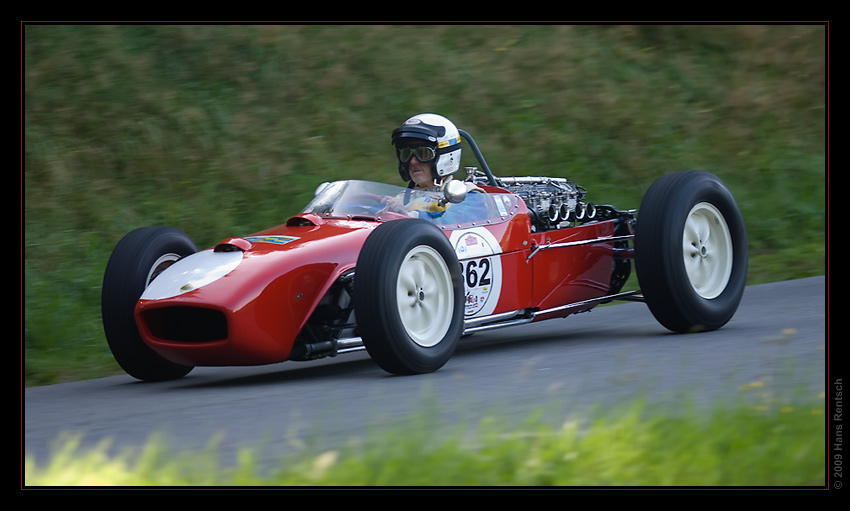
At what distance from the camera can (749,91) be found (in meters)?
17.8

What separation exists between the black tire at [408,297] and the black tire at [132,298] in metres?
1.47

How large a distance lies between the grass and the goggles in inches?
142

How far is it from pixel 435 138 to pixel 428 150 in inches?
4.0

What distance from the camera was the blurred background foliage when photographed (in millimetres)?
11461

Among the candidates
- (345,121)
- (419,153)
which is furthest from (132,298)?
(345,121)

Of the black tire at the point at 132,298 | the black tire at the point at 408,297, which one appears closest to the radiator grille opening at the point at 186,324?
the black tire at the point at 132,298

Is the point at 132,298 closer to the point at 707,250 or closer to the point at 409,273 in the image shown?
the point at 409,273

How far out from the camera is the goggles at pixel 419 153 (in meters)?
8.15

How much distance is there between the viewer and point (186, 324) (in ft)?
21.9

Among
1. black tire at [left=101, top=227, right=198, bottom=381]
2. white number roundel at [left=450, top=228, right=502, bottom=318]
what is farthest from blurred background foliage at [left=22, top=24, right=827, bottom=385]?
white number roundel at [left=450, top=228, right=502, bottom=318]
